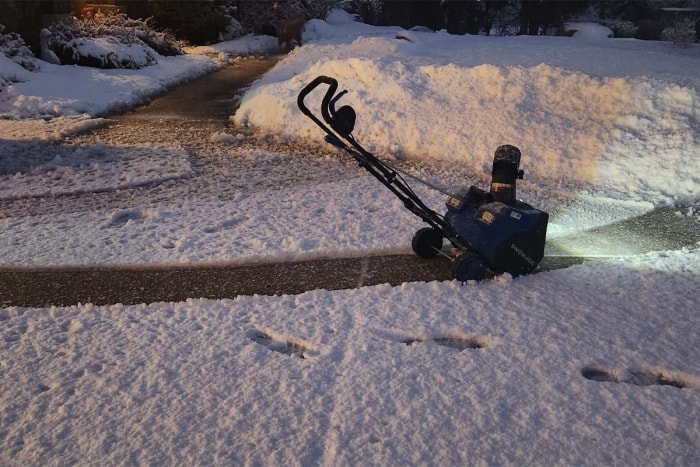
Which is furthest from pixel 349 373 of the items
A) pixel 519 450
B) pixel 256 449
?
pixel 519 450

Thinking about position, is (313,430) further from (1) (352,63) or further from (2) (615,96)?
(1) (352,63)

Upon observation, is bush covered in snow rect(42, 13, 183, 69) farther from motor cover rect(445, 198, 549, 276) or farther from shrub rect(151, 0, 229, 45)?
motor cover rect(445, 198, 549, 276)

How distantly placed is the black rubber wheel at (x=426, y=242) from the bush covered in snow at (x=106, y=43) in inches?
504

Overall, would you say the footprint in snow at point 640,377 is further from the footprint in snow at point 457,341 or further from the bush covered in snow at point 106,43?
the bush covered in snow at point 106,43

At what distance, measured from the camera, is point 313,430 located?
9.43 feet

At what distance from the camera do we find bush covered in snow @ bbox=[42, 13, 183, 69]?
49.3 feet

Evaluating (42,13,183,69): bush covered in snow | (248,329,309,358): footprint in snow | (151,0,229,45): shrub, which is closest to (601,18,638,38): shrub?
(151,0,229,45): shrub

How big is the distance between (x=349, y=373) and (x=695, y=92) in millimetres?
6381

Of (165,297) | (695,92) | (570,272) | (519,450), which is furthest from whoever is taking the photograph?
(695,92)

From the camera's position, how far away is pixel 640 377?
3320mm

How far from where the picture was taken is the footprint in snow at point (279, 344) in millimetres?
3557

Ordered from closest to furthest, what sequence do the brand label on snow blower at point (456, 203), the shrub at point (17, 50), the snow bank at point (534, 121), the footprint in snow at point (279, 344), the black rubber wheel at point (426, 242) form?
the footprint in snow at point (279, 344)
the brand label on snow blower at point (456, 203)
the black rubber wheel at point (426, 242)
the snow bank at point (534, 121)
the shrub at point (17, 50)

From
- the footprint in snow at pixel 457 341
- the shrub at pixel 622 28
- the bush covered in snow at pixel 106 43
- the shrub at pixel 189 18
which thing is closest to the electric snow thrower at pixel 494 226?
the footprint in snow at pixel 457 341

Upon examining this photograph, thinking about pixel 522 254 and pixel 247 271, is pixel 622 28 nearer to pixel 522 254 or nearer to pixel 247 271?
pixel 522 254
